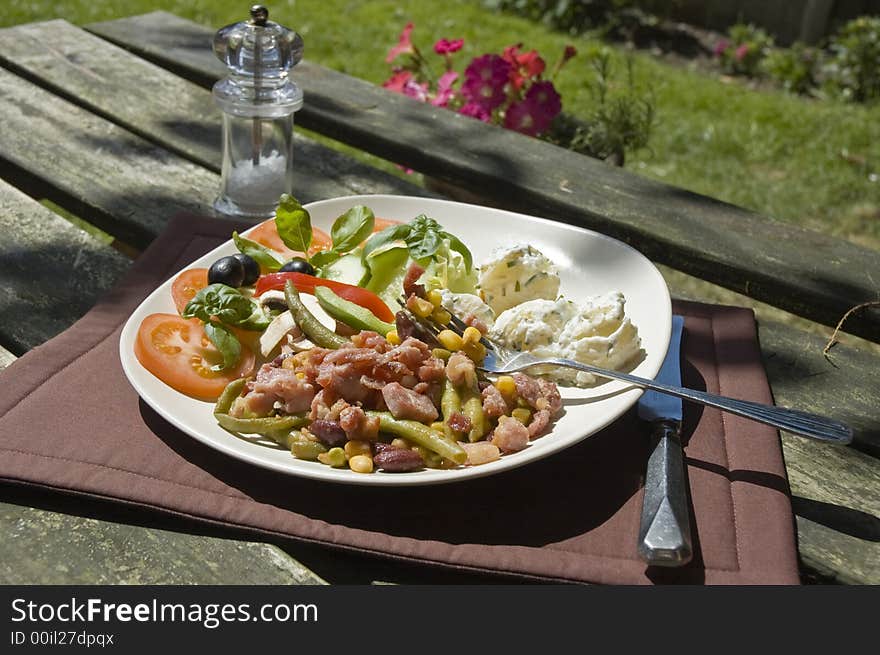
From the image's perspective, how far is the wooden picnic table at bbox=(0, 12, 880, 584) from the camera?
5.18 feet

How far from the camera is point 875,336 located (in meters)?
2.42

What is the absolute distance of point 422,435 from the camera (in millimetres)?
1705

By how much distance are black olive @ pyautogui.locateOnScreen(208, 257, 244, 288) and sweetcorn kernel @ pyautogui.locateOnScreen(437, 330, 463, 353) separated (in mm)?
517

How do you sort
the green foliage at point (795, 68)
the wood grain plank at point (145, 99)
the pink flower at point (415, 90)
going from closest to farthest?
1. the wood grain plank at point (145, 99)
2. the pink flower at point (415, 90)
3. the green foliage at point (795, 68)

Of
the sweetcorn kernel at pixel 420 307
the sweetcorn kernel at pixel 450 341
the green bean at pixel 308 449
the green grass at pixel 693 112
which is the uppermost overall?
the sweetcorn kernel at pixel 420 307

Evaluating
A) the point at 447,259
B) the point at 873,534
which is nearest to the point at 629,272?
the point at 447,259

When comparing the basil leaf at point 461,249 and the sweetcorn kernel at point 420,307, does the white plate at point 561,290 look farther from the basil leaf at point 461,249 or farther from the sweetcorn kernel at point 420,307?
the sweetcorn kernel at point 420,307

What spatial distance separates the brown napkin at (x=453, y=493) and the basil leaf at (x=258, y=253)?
1.48ft

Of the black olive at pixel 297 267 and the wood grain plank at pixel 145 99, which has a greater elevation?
the black olive at pixel 297 267

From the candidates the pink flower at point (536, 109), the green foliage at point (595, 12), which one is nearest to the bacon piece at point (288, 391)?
the pink flower at point (536, 109)

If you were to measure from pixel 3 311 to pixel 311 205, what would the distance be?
30.2 inches

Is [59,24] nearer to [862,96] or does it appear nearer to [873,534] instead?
[873,534]

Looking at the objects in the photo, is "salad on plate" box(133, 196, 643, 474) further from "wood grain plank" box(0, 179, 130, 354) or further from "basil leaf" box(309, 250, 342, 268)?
"wood grain plank" box(0, 179, 130, 354)

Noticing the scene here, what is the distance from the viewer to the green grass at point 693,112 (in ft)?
18.5
